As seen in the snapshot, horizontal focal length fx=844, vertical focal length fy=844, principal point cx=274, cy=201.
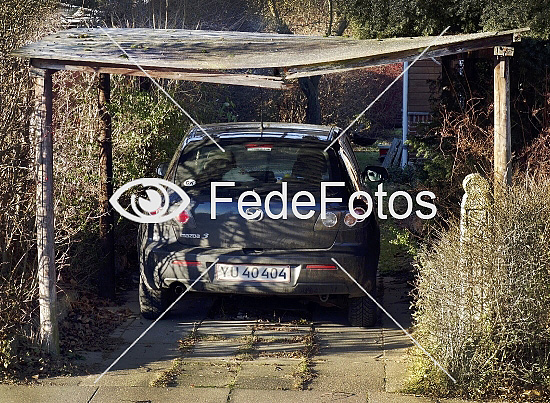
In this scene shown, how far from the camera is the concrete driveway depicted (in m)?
5.65

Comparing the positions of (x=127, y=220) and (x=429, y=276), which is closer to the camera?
(x=429, y=276)

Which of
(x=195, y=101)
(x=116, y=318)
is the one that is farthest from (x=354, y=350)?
(x=195, y=101)

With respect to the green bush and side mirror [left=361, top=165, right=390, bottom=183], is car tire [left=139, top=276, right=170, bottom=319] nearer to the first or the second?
side mirror [left=361, top=165, right=390, bottom=183]

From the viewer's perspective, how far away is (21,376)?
5.88 m

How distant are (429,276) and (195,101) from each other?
29.4ft

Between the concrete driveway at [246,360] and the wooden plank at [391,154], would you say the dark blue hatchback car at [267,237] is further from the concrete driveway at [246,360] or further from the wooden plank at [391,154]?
the wooden plank at [391,154]

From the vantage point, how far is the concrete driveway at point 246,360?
5.65 m

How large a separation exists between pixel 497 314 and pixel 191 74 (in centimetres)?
282

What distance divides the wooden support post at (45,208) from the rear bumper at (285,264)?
1128 mm

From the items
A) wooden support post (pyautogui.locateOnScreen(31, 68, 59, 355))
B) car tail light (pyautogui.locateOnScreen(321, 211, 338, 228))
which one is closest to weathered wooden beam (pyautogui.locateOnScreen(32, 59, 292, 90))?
wooden support post (pyautogui.locateOnScreen(31, 68, 59, 355))

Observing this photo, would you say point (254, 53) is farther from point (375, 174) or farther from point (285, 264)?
point (375, 174)

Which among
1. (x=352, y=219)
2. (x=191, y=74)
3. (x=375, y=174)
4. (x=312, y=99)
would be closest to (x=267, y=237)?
(x=352, y=219)

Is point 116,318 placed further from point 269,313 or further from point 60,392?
point 60,392

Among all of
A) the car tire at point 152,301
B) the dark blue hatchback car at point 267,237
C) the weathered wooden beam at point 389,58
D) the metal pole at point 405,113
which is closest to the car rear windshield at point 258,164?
the dark blue hatchback car at point 267,237
